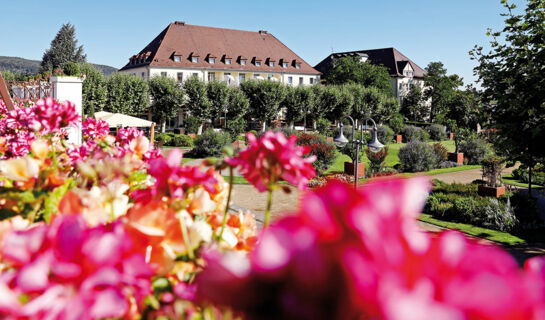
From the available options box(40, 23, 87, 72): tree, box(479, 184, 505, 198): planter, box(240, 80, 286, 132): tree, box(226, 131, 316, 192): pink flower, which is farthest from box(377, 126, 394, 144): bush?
box(40, 23, 87, 72): tree

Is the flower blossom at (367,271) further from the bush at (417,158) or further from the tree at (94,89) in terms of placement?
the tree at (94,89)

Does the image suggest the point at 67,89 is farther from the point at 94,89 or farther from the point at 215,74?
the point at 215,74

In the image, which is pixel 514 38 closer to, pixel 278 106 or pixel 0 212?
pixel 0 212

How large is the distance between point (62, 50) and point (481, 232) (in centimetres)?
6801

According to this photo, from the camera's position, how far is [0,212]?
1.18 m

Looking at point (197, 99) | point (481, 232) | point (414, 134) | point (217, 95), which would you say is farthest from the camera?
point (217, 95)

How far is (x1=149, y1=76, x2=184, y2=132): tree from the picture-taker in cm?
3950

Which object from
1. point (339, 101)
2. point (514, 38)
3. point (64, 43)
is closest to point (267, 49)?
point (339, 101)

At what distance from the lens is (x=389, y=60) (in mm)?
66500

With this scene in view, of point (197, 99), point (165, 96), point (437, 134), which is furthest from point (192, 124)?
point (437, 134)

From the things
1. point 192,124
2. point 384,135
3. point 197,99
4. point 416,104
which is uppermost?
point 416,104

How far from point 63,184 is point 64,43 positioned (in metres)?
73.1

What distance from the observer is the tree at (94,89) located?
34.9 metres

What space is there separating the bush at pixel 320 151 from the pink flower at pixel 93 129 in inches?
662
